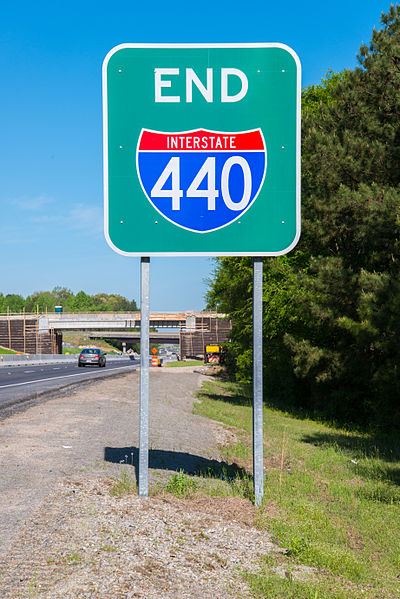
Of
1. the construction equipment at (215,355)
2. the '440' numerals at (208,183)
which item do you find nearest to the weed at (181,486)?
the '440' numerals at (208,183)

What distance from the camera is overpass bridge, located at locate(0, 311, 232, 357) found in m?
102

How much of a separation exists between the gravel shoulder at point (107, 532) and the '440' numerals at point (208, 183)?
3571 mm

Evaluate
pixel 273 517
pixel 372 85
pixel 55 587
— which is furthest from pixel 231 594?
pixel 372 85

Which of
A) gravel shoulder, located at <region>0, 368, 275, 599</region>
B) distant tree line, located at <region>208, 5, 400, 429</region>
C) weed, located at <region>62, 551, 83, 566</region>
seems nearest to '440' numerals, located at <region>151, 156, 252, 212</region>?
gravel shoulder, located at <region>0, 368, 275, 599</region>

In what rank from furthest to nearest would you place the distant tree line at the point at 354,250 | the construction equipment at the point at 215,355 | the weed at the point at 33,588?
the construction equipment at the point at 215,355 < the distant tree line at the point at 354,250 < the weed at the point at 33,588

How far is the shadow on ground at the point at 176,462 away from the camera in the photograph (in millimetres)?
8297

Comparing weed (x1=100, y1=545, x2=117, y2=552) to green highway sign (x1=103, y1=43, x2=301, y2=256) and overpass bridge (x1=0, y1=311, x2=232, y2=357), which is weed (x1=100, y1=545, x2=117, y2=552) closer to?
green highway sign (x1=103, y1=43, x2=301, y2=256)

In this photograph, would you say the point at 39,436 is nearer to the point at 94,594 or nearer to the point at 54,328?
the point at 94,594

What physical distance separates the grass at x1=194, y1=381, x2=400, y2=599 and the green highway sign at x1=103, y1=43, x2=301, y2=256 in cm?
325

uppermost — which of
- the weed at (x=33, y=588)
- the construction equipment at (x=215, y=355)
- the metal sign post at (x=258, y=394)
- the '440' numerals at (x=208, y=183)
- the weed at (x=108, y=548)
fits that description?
the '440' numerals at (x=208, y=183)

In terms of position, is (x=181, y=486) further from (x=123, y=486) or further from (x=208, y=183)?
(x=208, y=183)

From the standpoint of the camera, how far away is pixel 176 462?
28.8 feet

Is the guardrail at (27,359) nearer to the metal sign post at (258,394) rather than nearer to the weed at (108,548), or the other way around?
the metal sign post at (258,394)

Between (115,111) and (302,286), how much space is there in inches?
597
